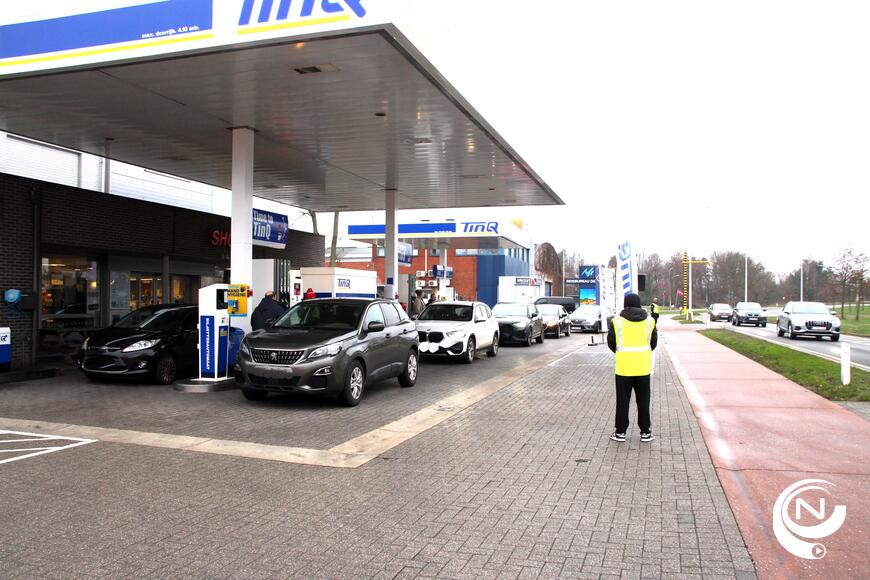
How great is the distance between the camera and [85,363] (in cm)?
1199

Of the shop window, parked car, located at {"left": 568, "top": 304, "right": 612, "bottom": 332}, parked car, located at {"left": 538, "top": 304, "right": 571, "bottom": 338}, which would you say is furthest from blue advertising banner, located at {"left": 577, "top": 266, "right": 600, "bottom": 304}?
the shop window

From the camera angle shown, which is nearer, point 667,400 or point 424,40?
point 424,40

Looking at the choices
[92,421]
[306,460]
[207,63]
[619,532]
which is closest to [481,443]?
[306,460]

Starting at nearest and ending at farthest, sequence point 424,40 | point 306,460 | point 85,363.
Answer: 1. point 306,460
2. point 424,40
3. point 85,363

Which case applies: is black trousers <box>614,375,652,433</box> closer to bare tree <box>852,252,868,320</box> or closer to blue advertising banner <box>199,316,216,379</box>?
blue advertising banner <box>199,316,216,379</box>

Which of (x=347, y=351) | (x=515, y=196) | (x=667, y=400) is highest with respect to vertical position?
(x=515, y=196)

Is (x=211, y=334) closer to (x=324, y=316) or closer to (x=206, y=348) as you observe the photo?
(x=206, y=348)

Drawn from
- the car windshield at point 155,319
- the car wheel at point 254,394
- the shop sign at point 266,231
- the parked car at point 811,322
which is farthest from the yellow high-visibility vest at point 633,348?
the parked car at point 811,322

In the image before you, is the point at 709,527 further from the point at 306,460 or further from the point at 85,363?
the point at 85,363

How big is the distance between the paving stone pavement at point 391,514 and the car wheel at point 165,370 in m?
5.12

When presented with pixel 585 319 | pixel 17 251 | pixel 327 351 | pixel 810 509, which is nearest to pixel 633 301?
pixel 810 509

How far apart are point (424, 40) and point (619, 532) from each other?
24.2 feet

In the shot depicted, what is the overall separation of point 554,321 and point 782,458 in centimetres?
2102

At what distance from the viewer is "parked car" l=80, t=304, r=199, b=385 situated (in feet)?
38.8
